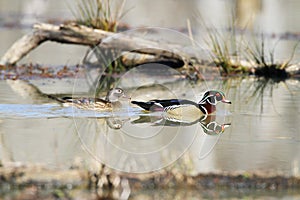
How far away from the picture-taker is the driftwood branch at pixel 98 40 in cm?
1189

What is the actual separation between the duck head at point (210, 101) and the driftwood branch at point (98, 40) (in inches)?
122

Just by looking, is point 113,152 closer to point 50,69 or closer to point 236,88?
point 236,88

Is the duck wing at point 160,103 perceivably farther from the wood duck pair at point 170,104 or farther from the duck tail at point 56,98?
the duck tail at point 56,98

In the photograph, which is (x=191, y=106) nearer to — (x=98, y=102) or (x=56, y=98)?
(x=98, y=102)

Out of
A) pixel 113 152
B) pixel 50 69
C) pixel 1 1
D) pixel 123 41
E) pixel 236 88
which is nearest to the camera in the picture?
pixel 113 152

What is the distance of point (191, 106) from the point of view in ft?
28.1

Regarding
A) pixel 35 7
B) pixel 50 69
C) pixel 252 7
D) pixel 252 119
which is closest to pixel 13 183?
pixel 252 119

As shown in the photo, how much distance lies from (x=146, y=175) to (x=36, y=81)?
621cm

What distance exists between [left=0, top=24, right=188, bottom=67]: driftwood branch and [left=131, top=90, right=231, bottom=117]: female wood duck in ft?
10.0

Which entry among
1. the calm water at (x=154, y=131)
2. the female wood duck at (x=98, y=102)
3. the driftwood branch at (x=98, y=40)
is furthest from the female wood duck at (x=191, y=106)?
the driftwood branch at (x=98, y=40)

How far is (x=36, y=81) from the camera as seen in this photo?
457 inches

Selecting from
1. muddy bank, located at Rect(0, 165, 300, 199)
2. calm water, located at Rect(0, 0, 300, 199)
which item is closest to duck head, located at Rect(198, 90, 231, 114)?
calm water, located at Rect(0, 0, 300, 199)

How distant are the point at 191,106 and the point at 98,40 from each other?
3.80 metres

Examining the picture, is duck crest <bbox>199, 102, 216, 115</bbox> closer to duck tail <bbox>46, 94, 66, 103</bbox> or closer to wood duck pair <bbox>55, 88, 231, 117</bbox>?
wood duck pair <bbox>55, 88, 231, 117</bbox>
